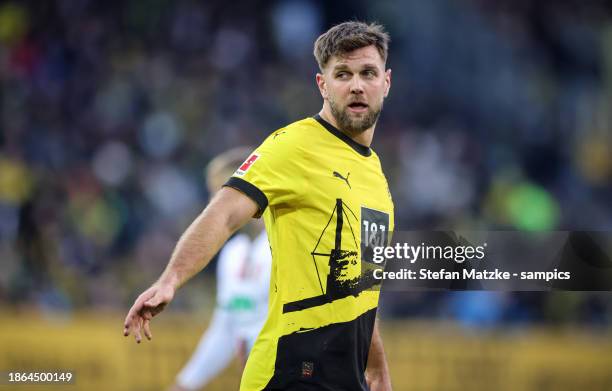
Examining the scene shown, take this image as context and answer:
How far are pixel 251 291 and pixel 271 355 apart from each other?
12.0ft

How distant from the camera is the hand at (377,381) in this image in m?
4.70

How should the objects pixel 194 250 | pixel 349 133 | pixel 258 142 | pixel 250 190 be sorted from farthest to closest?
pixel 258 142, pixel 349 133, pixel 250 190, pixel 194 250

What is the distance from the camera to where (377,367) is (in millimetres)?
4680

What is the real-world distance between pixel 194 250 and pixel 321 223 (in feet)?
2.23

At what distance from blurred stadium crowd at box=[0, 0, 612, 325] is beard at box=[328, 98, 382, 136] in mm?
6934

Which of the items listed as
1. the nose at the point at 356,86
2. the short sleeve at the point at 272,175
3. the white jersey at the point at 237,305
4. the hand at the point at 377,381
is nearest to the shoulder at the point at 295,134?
the short sleeve at the point at 272,175

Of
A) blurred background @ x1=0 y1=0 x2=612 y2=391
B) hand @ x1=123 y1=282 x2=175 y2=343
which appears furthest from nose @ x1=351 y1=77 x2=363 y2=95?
blurred background @ x1=0 y1=0 x2=612 y2=391

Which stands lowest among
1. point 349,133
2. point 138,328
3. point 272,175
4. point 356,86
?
point 138,328

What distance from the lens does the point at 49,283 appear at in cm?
1220

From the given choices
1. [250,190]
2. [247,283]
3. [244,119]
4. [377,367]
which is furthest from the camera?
[244,119]

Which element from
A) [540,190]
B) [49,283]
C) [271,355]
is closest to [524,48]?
[540,190]

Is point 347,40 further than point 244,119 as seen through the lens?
No

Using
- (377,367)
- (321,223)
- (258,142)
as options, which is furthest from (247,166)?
(258,142)

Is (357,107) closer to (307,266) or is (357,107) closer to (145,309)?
(307,266)
